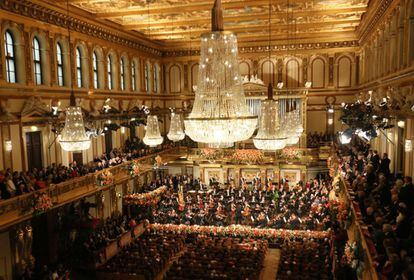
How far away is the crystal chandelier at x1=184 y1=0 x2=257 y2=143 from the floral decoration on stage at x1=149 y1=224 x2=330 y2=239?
603 inches

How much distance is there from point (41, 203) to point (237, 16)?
14744mm

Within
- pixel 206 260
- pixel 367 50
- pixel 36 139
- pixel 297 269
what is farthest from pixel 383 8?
pixel 36 139

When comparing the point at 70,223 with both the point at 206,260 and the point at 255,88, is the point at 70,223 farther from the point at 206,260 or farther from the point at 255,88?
the point at 255,88

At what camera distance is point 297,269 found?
1598cm

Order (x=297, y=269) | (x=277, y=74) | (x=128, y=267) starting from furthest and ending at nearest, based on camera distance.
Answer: (x=277, y=74) < (x=128, y=267) < (x=297, y=269)

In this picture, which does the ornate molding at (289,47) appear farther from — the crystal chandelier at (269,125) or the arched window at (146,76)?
the crystal chandelier at (269,125)

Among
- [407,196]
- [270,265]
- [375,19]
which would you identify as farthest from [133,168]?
[407,196]

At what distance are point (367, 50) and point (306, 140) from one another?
8213 millimetres

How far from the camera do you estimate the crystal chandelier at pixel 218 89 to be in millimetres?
6895

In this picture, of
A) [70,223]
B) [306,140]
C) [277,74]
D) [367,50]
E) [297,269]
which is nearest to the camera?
[297,269]

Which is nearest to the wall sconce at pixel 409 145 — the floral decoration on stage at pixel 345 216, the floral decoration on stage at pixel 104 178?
the floral decoration on stage at pixel 345 216

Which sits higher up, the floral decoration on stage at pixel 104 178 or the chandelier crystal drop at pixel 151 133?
the chandelier crystal drop at pixel 151 133

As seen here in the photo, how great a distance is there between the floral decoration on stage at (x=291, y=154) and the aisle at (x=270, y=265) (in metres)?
9.94

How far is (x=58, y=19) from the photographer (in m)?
20.7
